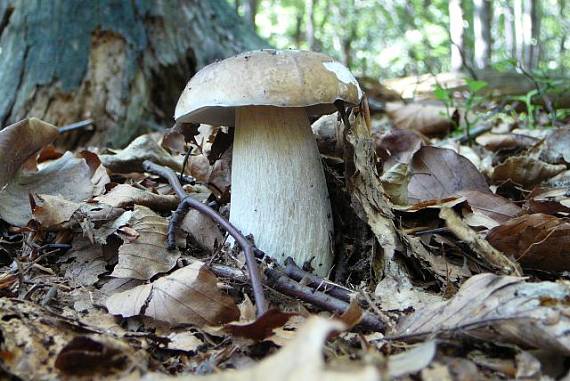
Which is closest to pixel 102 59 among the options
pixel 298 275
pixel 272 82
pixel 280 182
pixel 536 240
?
pixel 280 182

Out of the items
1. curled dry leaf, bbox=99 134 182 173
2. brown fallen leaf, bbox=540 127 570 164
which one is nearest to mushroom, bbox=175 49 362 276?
curled dry leaf, bbox=99 134 182 173

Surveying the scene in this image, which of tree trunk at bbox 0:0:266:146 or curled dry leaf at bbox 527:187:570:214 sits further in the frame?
tree trunk at bbox 0:0:266:146

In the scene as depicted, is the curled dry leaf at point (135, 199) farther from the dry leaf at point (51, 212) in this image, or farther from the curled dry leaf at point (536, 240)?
the curled dry leaf at point (536, 240)

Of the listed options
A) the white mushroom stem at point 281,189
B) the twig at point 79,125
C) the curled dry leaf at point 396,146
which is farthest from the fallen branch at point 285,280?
the twig at point 79,125

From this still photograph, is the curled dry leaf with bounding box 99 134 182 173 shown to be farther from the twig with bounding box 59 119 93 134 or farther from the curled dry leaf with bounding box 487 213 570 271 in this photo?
the curled dry leaf with bounding box 487 213 570 271

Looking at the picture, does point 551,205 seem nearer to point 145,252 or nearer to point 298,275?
point 298,275

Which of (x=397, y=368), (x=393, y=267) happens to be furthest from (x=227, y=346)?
(x=393, y=267)
